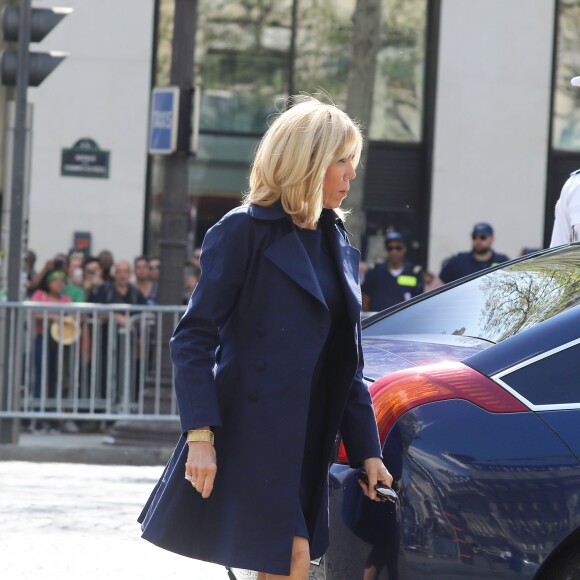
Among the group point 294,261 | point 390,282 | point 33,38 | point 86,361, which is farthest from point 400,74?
point 294,261

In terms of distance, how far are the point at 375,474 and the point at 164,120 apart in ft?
25.4

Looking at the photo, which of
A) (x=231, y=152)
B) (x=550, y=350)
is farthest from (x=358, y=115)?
(x=550, y=350)

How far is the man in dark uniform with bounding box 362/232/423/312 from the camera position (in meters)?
12.2

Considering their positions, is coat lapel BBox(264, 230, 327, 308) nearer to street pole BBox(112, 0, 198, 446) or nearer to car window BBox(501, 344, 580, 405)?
car window BBox(501, 344, 580, 405)

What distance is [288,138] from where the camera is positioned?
11.3 feet

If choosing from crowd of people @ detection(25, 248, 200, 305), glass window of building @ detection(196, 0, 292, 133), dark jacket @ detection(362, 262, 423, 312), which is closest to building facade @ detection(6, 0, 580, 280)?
glass window of building @ detection(196, 0, 292, 133)

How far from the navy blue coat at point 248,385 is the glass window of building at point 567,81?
54.6ft

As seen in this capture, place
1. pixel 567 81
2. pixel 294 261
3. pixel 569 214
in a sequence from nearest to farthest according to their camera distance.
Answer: pixel 294 261 < pixel 569 214 < pixel 567 81

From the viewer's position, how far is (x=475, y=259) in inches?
451

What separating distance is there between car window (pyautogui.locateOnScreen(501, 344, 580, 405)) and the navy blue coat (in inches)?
24.0

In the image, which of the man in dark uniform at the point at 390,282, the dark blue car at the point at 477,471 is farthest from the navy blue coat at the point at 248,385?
the man in dark uniform at the point at 390,282

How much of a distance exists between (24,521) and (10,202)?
4.28 metres

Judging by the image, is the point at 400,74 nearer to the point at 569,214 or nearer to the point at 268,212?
the point at 569,214

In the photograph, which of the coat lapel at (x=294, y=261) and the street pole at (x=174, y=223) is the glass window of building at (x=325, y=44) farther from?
the coat lapel at (x=294, y=261)
